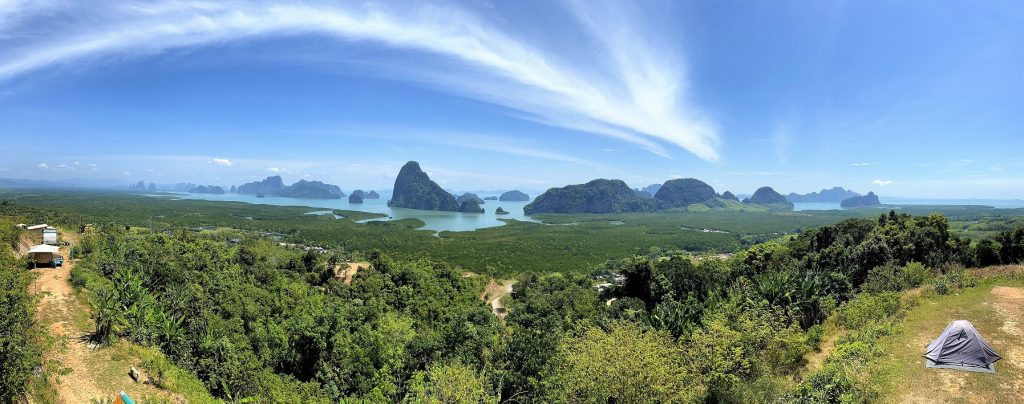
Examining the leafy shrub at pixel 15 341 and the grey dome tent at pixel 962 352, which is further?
the grey dome tent at pixel 962 352

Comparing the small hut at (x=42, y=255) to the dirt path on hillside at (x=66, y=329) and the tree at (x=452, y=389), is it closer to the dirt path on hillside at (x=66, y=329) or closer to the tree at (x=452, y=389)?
the dirt path on hillside at (x=66, y=329)

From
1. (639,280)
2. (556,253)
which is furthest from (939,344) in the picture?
(556,253)

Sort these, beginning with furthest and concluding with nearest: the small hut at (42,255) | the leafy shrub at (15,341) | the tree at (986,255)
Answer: the tree at (986,255) → the small hut at (42,255) → the leafy shrub at (15,341)

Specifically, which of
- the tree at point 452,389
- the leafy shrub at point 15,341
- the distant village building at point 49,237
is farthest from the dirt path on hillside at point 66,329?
the tree at point 452,389

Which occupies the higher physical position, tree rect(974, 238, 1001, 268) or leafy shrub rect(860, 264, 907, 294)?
tree rect(974, 238, 1001, 268)

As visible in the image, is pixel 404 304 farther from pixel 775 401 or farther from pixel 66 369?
pixel 775 401

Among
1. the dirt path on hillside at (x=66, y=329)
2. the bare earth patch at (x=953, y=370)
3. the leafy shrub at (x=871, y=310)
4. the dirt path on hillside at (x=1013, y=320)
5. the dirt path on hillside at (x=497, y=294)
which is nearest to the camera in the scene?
the bare earth patch at (x=953, y=370)

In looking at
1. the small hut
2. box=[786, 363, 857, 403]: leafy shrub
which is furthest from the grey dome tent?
the small hut

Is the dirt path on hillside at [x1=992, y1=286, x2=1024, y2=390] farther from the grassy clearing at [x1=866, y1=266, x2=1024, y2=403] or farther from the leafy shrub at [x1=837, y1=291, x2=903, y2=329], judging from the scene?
the leafy shrub at [x1=837, y1=291, x2=903, y2=329]
